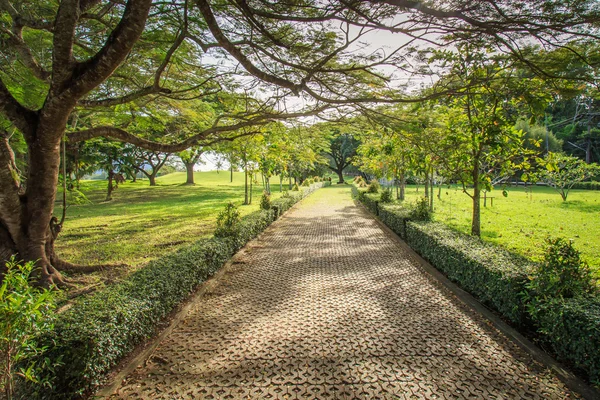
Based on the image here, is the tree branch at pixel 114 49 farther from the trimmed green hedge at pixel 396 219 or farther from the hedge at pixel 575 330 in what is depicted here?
the trimmed green hedge at pixel 396 219

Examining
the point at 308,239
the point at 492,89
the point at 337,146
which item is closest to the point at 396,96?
the point at 492,89

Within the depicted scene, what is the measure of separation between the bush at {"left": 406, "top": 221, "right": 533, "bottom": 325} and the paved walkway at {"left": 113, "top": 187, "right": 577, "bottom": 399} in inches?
14.5

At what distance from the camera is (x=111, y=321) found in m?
3.21

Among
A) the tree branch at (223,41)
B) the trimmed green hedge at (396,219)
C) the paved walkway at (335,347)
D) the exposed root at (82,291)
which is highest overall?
the tree branch at (223,41)

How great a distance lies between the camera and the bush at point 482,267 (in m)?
4.17

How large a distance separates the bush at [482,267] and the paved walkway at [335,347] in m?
0.37

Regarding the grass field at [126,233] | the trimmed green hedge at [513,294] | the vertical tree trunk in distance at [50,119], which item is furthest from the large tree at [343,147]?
the vertical tree trunk in distance at [50,119]

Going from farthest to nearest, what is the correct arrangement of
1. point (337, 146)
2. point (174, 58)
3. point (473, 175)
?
point (337, 146), point (473, 175), point (174, 58)

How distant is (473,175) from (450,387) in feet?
21.3

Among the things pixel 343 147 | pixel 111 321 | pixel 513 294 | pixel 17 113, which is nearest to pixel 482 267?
pixel 513 294

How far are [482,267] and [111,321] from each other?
5241 millimetres

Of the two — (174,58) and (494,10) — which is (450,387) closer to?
(494,10)

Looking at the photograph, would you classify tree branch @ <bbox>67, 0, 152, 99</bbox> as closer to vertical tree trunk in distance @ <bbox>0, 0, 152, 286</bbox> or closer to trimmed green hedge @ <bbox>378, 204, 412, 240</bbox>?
vertical tree trunk in distance @ <bbox>0, 0, 152, 286</bbox>

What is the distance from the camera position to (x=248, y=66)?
4.52 meters
